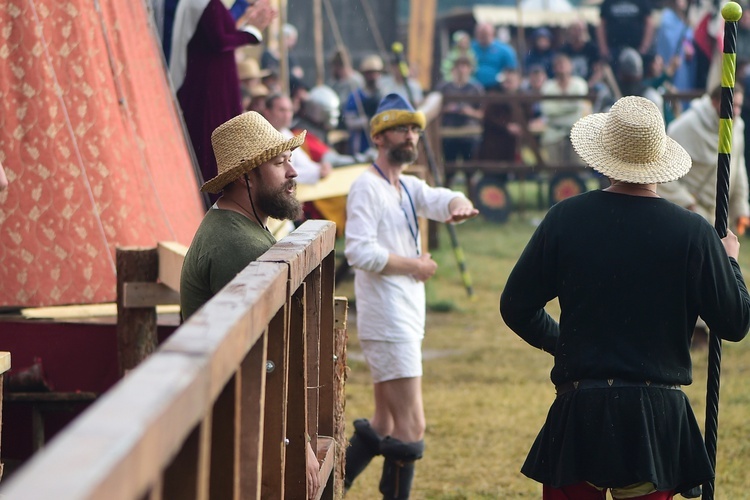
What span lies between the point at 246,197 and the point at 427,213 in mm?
2047

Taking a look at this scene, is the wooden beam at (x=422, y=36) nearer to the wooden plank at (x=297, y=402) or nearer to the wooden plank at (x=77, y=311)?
the wooden plank at (x=77, y=311)

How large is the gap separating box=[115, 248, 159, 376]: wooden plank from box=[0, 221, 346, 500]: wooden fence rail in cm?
104

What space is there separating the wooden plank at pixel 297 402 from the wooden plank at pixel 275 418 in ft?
1.09

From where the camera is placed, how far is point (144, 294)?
5.12 metres

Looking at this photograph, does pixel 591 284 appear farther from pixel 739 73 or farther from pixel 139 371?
pixel 739 73

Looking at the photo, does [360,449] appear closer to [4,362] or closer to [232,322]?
[4,362]

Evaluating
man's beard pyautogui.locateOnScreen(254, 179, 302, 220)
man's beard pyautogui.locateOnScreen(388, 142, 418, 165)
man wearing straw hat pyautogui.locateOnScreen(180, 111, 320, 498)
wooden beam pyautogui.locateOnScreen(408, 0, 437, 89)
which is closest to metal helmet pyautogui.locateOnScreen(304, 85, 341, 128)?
man's beard pyautogui.locateOnScreen(388, 142, 418, 165)

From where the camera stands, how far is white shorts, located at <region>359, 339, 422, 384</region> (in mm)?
5332

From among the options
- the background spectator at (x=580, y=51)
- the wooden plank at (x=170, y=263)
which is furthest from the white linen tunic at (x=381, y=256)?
the background spectator at (x=580, y=51)

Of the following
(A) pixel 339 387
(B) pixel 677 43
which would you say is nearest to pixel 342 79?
(B) pixel 677 43

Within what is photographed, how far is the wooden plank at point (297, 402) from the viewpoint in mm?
3418

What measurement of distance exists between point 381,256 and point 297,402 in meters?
→ 1.89

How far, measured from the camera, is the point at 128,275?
16.8 ft

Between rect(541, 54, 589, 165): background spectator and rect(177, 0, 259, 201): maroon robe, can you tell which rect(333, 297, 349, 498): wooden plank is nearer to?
rect(177, 0, 259, 201): maroon robe
